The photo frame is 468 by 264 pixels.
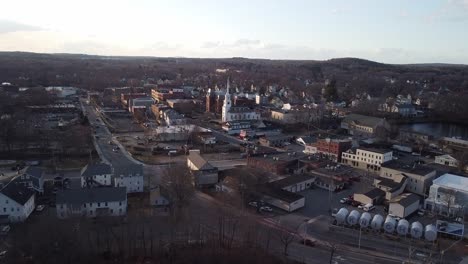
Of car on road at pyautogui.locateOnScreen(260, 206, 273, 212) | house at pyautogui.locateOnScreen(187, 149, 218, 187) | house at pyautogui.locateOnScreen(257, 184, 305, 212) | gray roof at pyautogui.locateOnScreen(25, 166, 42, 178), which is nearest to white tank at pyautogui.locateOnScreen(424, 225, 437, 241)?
house at pyautogui.locateOnScreen(257, 184, 305, 212)

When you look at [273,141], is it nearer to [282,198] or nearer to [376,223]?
[282,198]

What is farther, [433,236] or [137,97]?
[137,97]

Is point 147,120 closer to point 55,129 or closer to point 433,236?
point 55,129

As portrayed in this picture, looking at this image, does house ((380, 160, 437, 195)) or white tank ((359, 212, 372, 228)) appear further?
house ((380, 160, 437, 195))

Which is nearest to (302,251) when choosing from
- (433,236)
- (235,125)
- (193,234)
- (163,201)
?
(193,234)

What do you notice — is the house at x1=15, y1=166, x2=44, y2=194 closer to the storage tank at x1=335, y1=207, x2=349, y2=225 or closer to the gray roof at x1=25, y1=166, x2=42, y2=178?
the gray roof at x1=25, y1=166, x2=42, y2=178

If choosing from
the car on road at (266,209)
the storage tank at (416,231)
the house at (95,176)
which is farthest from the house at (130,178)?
the storage tank at (416,231)

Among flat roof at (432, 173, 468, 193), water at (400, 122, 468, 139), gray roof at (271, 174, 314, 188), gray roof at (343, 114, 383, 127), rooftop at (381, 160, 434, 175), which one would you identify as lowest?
water at (400, 122, 468, 139)
